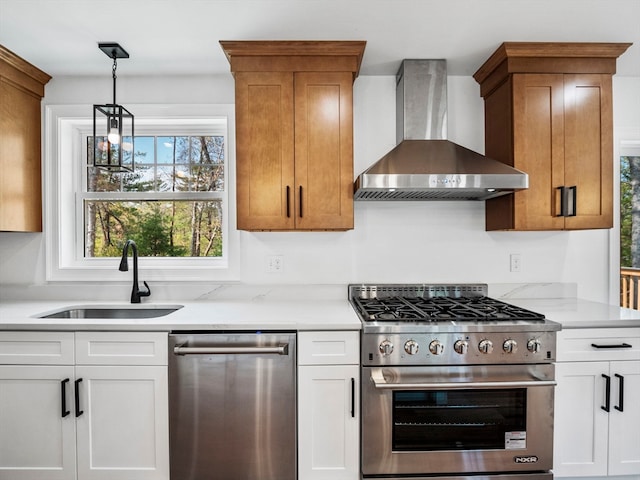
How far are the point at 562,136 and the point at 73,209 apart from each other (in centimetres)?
314

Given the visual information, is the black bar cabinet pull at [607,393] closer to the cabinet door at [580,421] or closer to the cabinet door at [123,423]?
the cabinet door at [580,421]

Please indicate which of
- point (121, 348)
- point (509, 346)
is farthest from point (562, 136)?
point (121, 348)

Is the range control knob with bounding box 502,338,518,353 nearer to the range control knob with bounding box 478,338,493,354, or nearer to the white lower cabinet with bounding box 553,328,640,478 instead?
the range control knob with bounding box 478,338,493,354

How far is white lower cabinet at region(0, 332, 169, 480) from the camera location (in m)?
1.72

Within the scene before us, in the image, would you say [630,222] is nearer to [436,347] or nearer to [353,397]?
[436,347]

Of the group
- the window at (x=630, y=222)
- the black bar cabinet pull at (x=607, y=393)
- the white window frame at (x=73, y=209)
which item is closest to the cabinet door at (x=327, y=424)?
the white window frame at (x=73, y=209)

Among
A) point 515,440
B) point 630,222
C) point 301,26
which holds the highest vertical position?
point 301,26

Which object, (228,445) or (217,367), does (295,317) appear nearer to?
(217,367)

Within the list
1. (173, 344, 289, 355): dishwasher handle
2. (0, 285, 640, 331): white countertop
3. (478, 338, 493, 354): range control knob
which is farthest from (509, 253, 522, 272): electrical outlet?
(173, 344, 289, 355): dishwasher handle

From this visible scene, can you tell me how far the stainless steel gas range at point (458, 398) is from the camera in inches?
66.0

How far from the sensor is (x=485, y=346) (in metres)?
1.68

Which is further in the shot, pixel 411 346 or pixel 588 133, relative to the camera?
pixel 588 133

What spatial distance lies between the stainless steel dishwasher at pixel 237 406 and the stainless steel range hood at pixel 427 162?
3.16ft

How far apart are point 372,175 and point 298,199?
1.48 feet
